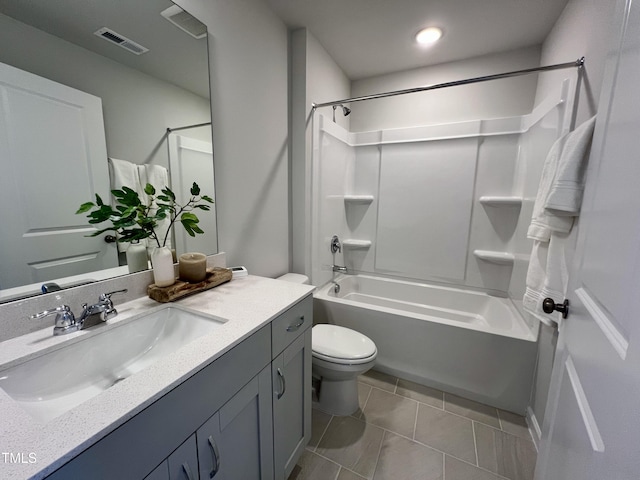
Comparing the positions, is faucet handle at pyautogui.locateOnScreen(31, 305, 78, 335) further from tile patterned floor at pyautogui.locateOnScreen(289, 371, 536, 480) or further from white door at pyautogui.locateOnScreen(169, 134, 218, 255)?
tile patterned floor at pyautogui.locateOnScreen(289, 371, 536, 480)

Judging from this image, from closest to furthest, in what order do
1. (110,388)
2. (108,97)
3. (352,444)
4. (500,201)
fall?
(110,388), (108,97), (352,444), (500,201)

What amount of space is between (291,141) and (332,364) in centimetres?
159

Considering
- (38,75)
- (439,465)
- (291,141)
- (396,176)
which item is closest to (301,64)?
(291,141)

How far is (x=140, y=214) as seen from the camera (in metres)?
1.01

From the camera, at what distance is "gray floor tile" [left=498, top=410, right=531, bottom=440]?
1.49 m

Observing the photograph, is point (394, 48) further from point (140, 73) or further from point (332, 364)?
point (332, 364)

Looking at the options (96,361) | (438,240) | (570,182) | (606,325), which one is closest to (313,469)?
(96,361)

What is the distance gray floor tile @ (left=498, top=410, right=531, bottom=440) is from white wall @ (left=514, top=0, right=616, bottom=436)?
13 centimetres

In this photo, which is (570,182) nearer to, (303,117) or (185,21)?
(303,117)

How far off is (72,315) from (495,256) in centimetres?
274

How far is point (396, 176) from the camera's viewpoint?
261 centimetres

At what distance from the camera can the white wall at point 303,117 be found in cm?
188

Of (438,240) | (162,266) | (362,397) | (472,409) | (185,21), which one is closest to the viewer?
(162,266)

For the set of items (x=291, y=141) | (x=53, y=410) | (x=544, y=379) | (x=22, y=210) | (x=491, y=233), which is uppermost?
(x=291, y=141)
